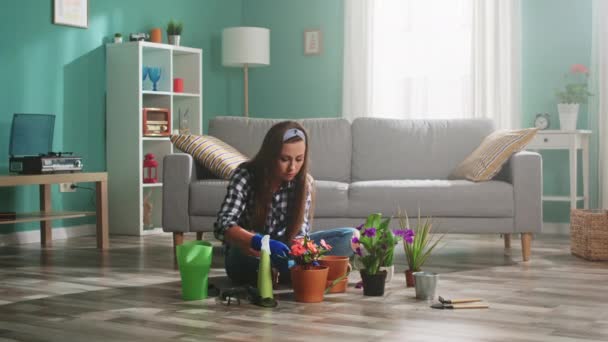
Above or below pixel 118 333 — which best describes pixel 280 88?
above

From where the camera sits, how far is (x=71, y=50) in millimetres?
5480

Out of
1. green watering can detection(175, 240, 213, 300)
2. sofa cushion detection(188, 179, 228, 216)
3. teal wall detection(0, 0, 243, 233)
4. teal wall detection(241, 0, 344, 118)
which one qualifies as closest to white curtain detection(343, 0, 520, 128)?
teal wall detection(241, 0, 344, 118)

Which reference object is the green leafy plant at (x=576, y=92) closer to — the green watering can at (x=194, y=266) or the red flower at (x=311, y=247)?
the red flower at (x=311, y=247)

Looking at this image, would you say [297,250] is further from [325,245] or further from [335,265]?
[335,265]

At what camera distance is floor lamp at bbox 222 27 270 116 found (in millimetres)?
6465

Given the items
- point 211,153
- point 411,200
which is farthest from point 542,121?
point 211,153

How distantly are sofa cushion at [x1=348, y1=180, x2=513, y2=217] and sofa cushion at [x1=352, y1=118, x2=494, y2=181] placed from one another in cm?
55

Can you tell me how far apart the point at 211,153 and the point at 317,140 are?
30.6 inches

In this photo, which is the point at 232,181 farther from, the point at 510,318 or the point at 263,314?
the point at 510,318

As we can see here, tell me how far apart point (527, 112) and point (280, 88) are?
221 cm

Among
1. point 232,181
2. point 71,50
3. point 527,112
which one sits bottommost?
point 232,181

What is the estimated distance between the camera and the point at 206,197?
13.9 feet

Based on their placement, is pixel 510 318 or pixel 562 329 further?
pixel 510 318

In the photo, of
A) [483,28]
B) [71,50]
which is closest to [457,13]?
[483,28]
